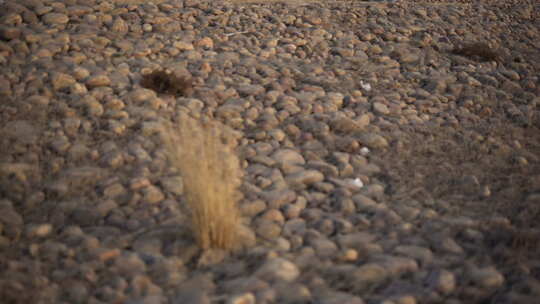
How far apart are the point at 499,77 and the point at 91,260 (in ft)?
13.7

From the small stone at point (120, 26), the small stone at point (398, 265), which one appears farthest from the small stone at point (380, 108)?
the small stone at point (120, 26)

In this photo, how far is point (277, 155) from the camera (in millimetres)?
3199

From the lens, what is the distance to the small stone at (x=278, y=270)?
7.06ft

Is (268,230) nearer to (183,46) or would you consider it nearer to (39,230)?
(39,230)

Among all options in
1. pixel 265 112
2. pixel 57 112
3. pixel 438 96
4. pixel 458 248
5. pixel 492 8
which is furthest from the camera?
pixel 492 8

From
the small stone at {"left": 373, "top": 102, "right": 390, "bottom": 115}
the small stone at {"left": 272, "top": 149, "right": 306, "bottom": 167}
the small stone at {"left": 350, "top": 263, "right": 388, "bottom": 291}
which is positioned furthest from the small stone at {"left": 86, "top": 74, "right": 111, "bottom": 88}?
the small stone at {"left": 350, "top": 263, "right": 388, "bottom": 291}

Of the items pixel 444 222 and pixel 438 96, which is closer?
pixel 444 222

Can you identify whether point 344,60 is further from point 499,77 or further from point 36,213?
point 36,213

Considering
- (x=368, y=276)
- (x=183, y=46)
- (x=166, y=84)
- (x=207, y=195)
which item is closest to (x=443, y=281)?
(x=368, y=276)

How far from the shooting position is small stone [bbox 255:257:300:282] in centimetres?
215

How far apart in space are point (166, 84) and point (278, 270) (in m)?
2.20

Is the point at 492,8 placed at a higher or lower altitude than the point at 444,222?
higher

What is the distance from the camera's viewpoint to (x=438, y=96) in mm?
4215

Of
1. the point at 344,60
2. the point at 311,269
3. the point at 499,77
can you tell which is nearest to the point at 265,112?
the point at 344,60
